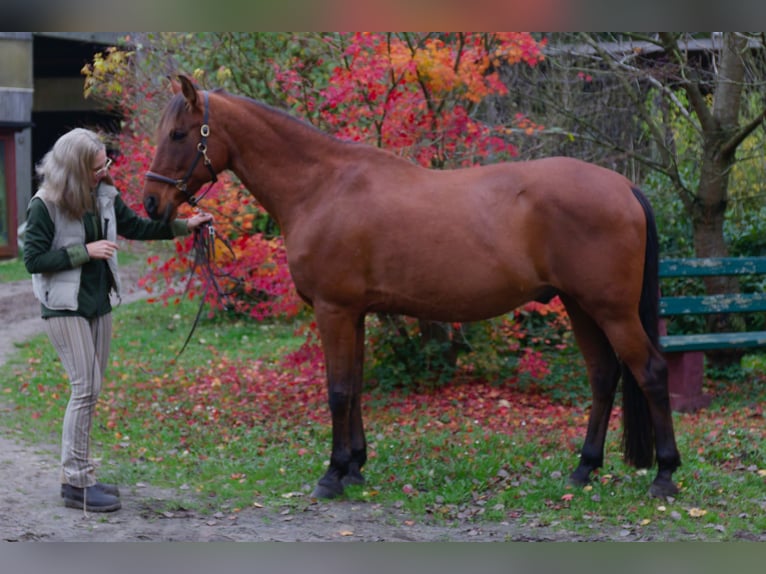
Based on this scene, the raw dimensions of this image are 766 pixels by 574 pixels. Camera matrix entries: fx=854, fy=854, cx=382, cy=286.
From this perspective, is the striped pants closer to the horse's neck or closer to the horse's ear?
the horse's neck

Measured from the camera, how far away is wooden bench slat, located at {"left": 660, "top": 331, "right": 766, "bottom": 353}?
24.0ft

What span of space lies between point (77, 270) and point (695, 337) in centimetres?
522

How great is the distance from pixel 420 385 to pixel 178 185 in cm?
366

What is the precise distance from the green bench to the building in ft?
35.1

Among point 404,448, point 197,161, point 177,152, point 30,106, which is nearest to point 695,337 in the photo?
point 404,448

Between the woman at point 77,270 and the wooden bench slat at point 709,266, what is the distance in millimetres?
4694

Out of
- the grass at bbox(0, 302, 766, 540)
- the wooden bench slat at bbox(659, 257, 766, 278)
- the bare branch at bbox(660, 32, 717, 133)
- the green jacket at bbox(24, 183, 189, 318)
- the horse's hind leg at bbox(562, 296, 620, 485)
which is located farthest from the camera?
the bare branch at bbox(660, 32, 717, 133)

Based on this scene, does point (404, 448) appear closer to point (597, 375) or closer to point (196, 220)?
point (597, 375)

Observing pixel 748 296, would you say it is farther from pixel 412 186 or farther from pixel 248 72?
pixel 248 72

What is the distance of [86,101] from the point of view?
660 inches

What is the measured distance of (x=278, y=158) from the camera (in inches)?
214

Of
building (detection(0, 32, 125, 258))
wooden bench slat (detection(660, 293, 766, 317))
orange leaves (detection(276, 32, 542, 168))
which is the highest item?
building (detection(0, 32, 125, 258))

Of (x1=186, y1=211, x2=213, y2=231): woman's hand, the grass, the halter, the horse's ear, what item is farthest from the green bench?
the horse's ear
